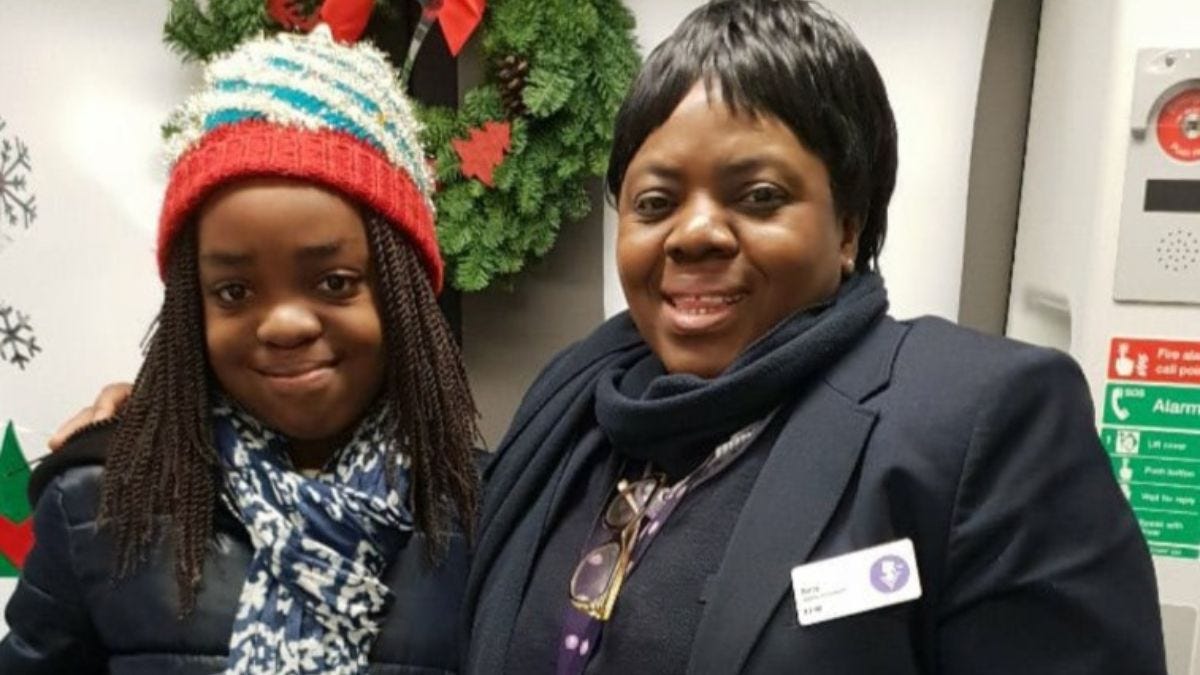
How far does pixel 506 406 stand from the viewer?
2.01 metres

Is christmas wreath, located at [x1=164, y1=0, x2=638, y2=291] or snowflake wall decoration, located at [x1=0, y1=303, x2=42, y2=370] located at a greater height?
christmas wreath, located at [x1=164, y1=0, x2=638, y2=291]

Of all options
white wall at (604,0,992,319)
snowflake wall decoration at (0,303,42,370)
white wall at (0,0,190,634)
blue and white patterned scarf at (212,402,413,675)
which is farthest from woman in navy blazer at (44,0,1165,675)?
snowflake wall decoration at (0,303,42,370)

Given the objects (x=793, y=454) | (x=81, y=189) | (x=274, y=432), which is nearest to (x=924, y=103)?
(x=793, y=454)

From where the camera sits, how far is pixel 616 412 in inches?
36.5

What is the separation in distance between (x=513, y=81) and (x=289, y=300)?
81 centimetres

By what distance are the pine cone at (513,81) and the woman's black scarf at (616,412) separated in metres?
0.64

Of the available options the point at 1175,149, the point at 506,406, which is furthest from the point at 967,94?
the point at 506,406

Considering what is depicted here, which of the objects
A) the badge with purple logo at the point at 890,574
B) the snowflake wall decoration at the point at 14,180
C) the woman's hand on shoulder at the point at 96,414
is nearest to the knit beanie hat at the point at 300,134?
the woman's hand on shoulder at the point at 96,414

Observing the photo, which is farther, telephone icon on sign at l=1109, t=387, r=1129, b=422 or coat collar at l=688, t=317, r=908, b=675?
telephone icon on sign at l=1109, t=387, r=1129, b=422

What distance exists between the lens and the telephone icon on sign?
1.37 metres

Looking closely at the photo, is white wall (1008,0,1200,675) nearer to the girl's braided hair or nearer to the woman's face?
the woman's face

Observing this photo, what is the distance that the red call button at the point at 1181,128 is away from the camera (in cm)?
130

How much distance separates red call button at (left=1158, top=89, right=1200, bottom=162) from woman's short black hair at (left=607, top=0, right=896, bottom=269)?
589 mm

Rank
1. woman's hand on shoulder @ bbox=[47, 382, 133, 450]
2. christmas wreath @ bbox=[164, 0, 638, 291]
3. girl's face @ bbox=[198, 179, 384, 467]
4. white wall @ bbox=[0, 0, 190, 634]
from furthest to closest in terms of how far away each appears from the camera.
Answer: white wall @ bbox=[0, 0, 190, 634] < christmas wreath @ bbox=[164, 0, 638, 291] < woman's hand on shoulder @ bbox=[47, 382, 133, 450] < girl's face @ bbox=[198, 179, 384, 467]
